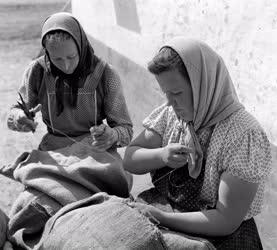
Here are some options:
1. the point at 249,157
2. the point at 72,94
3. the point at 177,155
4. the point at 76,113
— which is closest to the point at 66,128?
the point at 76,113

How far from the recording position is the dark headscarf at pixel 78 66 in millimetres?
2793

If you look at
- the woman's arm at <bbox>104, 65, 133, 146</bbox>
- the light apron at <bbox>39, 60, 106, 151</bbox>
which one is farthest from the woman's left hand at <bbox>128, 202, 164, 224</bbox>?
the light apron at <bbox>39, 60, 106, 151</bbox>

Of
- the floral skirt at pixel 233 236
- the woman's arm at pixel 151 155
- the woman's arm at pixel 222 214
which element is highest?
the woman's arm at pixel 151 155

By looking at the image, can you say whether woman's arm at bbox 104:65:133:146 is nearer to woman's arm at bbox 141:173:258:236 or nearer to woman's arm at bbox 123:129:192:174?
woman's arm at bbox 123:129:192:174

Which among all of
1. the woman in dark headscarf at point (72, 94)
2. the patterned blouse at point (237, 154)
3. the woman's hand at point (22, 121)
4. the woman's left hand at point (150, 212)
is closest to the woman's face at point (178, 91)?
→ the patterned blouse at point (237, 154)

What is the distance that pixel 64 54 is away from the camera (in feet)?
8.83

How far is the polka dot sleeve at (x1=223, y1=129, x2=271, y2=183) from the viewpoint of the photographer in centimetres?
196

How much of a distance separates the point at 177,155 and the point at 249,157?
32cm

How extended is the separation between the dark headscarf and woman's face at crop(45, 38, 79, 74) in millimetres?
59

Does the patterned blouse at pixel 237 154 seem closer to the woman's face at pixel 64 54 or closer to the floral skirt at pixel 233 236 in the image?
the floral skirt at pixel 233 236

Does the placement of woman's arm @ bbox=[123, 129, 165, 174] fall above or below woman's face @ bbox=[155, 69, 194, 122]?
below

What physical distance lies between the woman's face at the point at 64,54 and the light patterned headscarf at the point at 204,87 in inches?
33.3

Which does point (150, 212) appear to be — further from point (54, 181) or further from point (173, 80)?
point (54, 181)

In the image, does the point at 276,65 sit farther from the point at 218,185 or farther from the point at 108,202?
the point at 108,202
